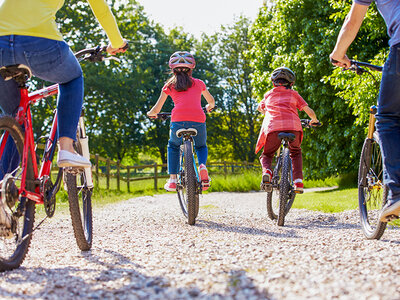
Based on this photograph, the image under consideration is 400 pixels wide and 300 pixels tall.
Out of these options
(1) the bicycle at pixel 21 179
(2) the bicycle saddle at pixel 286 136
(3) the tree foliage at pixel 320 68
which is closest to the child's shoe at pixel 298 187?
(2) the bicycle saddle at pixel 286 136

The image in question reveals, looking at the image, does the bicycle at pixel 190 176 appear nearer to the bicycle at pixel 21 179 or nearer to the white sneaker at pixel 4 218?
the bicycle at pixel 21 179

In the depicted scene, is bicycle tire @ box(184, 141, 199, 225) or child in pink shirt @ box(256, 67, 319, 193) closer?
bicycle tire @ box(184, 141, 199, 225)

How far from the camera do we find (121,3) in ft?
96.8

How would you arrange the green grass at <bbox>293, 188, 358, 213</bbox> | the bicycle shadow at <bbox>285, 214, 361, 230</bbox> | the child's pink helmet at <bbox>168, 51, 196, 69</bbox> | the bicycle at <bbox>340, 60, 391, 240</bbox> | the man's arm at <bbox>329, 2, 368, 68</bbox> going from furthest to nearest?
the green grass at <bbox>293, 188, 358, 213</bbox> < the child's pink helmet at <bbox>168, 51, 196, 69</bbox> < the bicycle shadow at <bbox>285, 214, 361, 230</bbox> < the bicycle at <bbox>340, 60, 391, 240</bbox> < the man's arm at <bbox>329, 2, 368, 68</bbox>

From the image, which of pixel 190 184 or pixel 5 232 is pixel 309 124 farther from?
pixel 5 232

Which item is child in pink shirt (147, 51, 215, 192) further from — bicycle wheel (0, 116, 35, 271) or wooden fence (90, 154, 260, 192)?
wooden fence (90, 154, 260, 192)

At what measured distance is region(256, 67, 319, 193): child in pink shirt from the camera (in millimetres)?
5785

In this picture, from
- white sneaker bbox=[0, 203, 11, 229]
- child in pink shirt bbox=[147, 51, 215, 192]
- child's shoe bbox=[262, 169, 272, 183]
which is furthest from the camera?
child in pink shirt bbox=[147, 51, 215, 192]

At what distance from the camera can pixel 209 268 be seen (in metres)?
2.69

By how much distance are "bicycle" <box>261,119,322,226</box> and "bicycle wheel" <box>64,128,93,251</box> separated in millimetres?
2336

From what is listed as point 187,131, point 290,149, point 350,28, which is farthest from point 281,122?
point 350,28

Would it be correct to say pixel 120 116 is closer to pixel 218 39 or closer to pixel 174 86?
pixel 218 39

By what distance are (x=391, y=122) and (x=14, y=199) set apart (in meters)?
2.40

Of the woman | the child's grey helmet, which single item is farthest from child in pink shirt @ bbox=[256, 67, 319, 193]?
the woman
